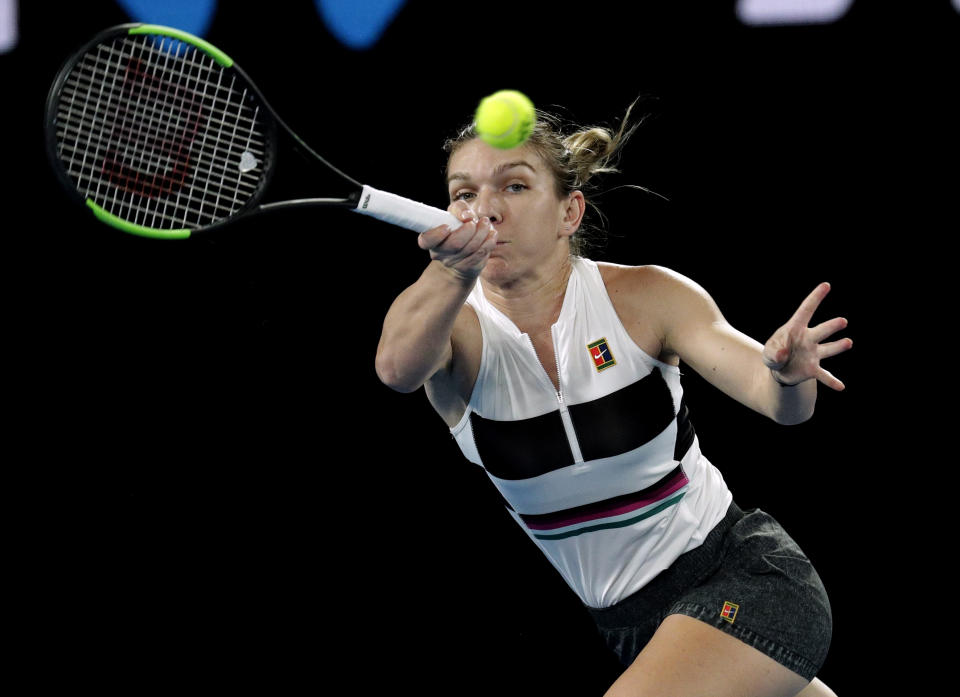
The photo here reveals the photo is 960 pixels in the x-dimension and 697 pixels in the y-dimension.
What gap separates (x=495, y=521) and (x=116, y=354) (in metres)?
1.26

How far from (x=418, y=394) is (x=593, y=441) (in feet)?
4.48

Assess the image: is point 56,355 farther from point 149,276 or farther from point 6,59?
point 6,59

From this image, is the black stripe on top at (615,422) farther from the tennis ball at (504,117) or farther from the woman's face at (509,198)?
the tennis ball at (504,117)

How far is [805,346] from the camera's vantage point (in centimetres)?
180

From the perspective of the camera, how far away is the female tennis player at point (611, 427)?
216cm

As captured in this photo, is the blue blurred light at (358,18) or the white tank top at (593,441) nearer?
the white tank top at (593,441)

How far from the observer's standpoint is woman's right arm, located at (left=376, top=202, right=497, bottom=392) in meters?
1.82

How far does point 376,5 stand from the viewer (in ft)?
11.0

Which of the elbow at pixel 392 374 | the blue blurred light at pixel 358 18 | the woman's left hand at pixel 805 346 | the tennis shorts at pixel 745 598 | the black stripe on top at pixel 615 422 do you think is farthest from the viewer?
the blue blurred light at pixel 358 18

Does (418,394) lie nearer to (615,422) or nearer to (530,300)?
(530,300)

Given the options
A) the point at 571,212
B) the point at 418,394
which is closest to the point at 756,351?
the point at 571,212

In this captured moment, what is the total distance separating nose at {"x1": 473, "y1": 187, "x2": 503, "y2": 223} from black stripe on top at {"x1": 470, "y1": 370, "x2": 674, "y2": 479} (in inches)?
15.9

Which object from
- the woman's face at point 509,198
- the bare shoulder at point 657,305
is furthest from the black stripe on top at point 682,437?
the woman's face at point 509,198

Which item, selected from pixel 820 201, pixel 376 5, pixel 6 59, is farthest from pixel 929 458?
pixel 6 59
